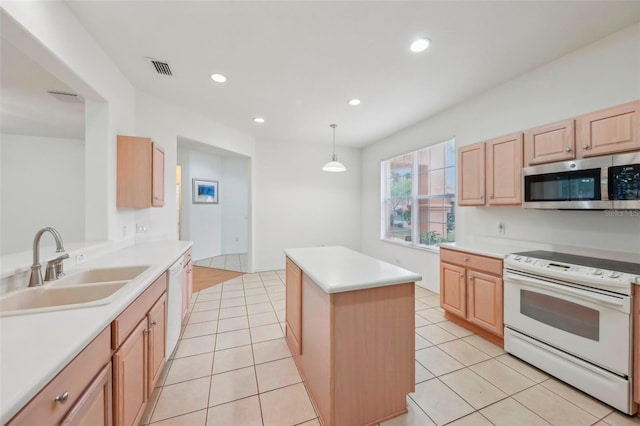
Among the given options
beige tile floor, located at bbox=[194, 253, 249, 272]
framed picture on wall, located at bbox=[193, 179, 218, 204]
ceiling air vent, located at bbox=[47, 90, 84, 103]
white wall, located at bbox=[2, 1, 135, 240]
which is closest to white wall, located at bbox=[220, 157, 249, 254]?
framed picture on wall, located at bbox=[193, 179, 218, 204]

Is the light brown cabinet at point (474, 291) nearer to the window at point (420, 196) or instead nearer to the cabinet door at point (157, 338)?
the window at point (420, 196)

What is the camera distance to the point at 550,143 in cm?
219

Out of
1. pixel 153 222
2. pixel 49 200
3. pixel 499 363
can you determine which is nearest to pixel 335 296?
pixel 499 363

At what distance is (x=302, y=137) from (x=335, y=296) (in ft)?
13.5

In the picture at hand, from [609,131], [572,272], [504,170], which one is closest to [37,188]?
[504,170]

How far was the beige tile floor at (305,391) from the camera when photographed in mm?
1592

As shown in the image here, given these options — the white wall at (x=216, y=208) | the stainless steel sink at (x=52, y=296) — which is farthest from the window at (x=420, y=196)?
the stainless steel sink at (x=52, y=296)

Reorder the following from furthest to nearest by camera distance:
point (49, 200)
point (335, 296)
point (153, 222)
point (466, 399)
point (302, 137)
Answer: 1. point (302, 137)
2. point (49, 200)
3. point (153, 222)
4. point (466, 399)
5. point (335, 296)

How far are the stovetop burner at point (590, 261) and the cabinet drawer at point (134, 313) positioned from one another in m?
2.95

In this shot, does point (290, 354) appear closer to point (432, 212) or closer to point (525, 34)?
point (432, 212)

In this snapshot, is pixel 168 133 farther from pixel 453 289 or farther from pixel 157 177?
pixel 453 289

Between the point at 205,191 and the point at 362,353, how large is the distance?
19.4 ft

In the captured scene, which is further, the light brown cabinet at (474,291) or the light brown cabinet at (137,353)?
the light brown cabinet at (474,291)

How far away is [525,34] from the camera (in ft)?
6.71
